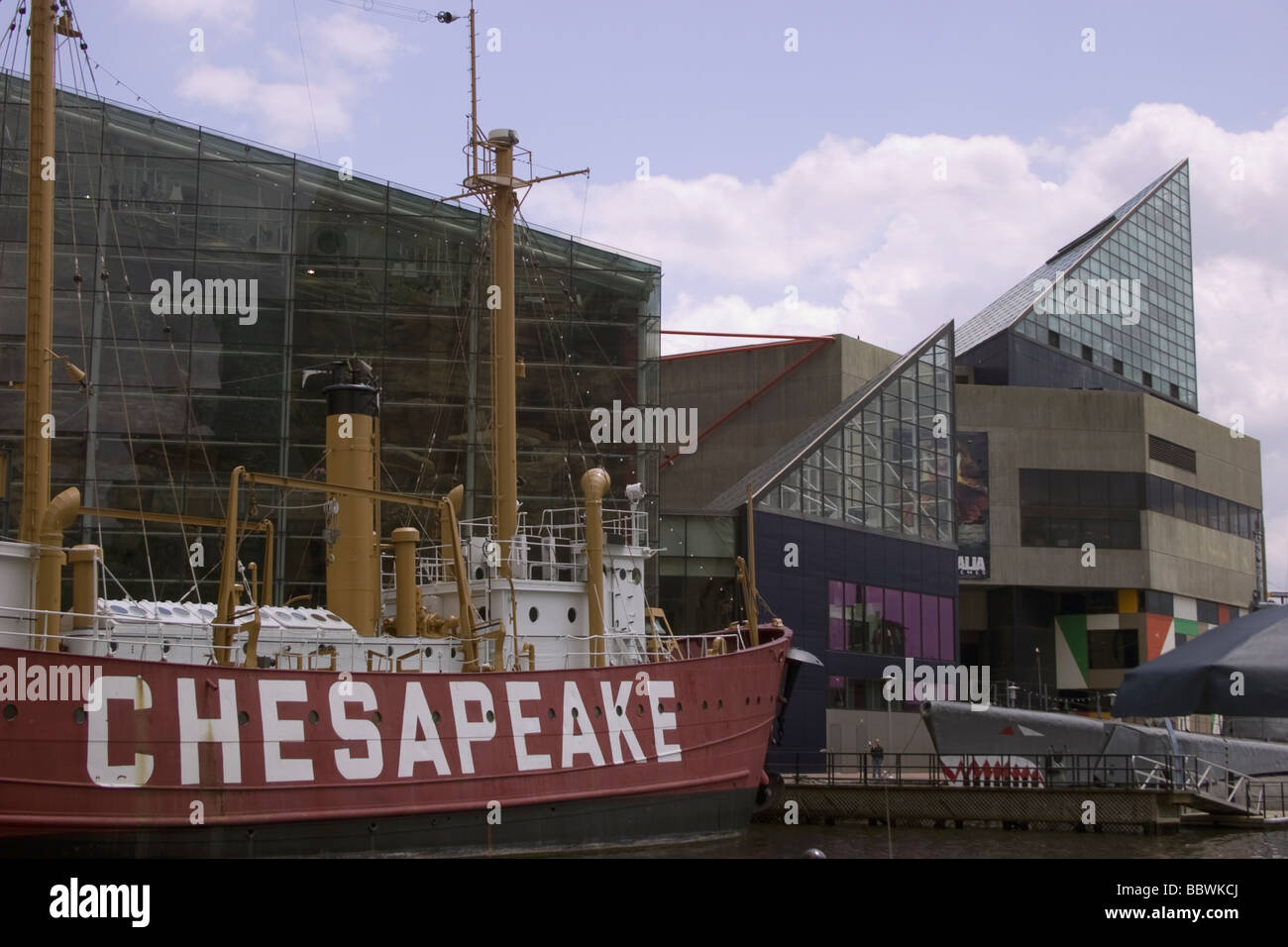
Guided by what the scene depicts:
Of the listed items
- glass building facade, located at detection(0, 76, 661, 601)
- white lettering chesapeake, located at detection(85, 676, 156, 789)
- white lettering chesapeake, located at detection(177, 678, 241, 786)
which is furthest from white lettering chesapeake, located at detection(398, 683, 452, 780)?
glass building facade, located at detection(0, 76, 661, 601)

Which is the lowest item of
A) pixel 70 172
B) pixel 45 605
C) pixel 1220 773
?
pixel 1220 773

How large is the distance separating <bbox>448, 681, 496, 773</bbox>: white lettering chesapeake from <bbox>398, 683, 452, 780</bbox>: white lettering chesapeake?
1.26 ft

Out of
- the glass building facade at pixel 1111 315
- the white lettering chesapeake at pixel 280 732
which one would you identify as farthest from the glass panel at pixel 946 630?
the white lettering chesapeake at pixel 280 732

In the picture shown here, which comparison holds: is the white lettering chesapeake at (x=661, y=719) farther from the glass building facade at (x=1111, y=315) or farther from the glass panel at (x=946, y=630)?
the glass building facade at (x=1111, y=315)

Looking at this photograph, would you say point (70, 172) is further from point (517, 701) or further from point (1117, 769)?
point (1117, 769)

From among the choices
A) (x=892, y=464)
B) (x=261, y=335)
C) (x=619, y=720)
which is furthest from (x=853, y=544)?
(x=619, y=720)

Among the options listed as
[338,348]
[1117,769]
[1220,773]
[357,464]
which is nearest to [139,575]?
[338,348]

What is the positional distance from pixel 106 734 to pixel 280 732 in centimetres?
263

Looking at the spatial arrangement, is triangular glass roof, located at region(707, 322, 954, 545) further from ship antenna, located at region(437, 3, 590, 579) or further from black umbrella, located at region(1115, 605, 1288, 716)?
black umbrella, located at region(1115, 605, 1288, 716)

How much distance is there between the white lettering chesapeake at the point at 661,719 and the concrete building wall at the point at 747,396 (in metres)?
34.9

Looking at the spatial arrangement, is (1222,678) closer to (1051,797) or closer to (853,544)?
(1051,797)
